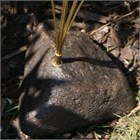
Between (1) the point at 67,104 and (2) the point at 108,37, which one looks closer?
(1) the point at 67,104

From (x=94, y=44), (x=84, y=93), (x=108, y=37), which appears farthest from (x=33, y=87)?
(x=108, y=37)

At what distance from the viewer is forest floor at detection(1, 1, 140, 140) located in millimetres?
2701

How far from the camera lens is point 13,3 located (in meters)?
3.04

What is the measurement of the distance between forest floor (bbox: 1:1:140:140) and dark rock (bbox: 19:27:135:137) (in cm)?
10

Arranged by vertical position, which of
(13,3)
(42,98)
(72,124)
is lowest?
(72,124)

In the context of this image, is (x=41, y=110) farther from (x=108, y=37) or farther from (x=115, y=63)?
(x=108, y=37)

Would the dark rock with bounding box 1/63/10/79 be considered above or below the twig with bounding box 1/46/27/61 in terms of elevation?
below

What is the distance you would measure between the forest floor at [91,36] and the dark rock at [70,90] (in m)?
0.10

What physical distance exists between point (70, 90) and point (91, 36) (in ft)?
1.95

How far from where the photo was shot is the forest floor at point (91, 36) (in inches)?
106

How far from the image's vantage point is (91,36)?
303 cm

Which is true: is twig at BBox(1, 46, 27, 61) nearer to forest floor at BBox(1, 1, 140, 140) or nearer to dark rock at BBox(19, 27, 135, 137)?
forest floor at BBox(1, 1, 140, 140)

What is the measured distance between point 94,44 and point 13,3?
63 cm

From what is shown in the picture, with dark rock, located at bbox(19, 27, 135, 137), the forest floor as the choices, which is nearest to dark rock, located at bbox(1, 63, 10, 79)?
the forest floor
